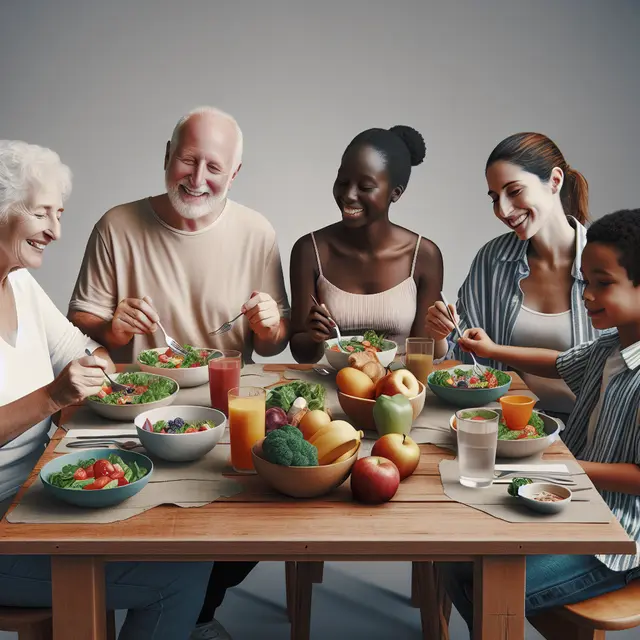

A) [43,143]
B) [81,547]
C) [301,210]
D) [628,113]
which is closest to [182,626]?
[81,547]

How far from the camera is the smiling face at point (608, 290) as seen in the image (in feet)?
6.16

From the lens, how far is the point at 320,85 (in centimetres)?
445

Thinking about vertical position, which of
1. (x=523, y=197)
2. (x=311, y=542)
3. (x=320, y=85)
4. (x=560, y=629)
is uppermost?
(x=320, y=85)

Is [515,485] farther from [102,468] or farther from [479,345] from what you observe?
[479,345]

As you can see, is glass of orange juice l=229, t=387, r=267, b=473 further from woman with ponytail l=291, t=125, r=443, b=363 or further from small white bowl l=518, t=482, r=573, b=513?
woman with ponytail l=291, t=125, r=443, b=363

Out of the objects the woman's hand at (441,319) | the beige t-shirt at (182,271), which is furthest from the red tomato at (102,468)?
the beige t-shirt at (182,271)

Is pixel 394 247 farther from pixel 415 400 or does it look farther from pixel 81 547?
pixel 81 547

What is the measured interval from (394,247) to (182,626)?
1621 mm

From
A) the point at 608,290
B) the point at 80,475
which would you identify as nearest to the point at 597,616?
the point at 608,290

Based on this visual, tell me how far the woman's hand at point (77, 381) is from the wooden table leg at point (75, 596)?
0.43 m

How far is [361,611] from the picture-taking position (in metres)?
2.75

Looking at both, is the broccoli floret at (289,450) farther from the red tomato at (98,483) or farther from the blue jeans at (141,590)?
the blue jeans at (141,590)

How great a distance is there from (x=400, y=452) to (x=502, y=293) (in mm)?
1254

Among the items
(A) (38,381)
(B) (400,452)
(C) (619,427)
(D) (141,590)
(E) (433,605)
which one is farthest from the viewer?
(E) (433,605)
